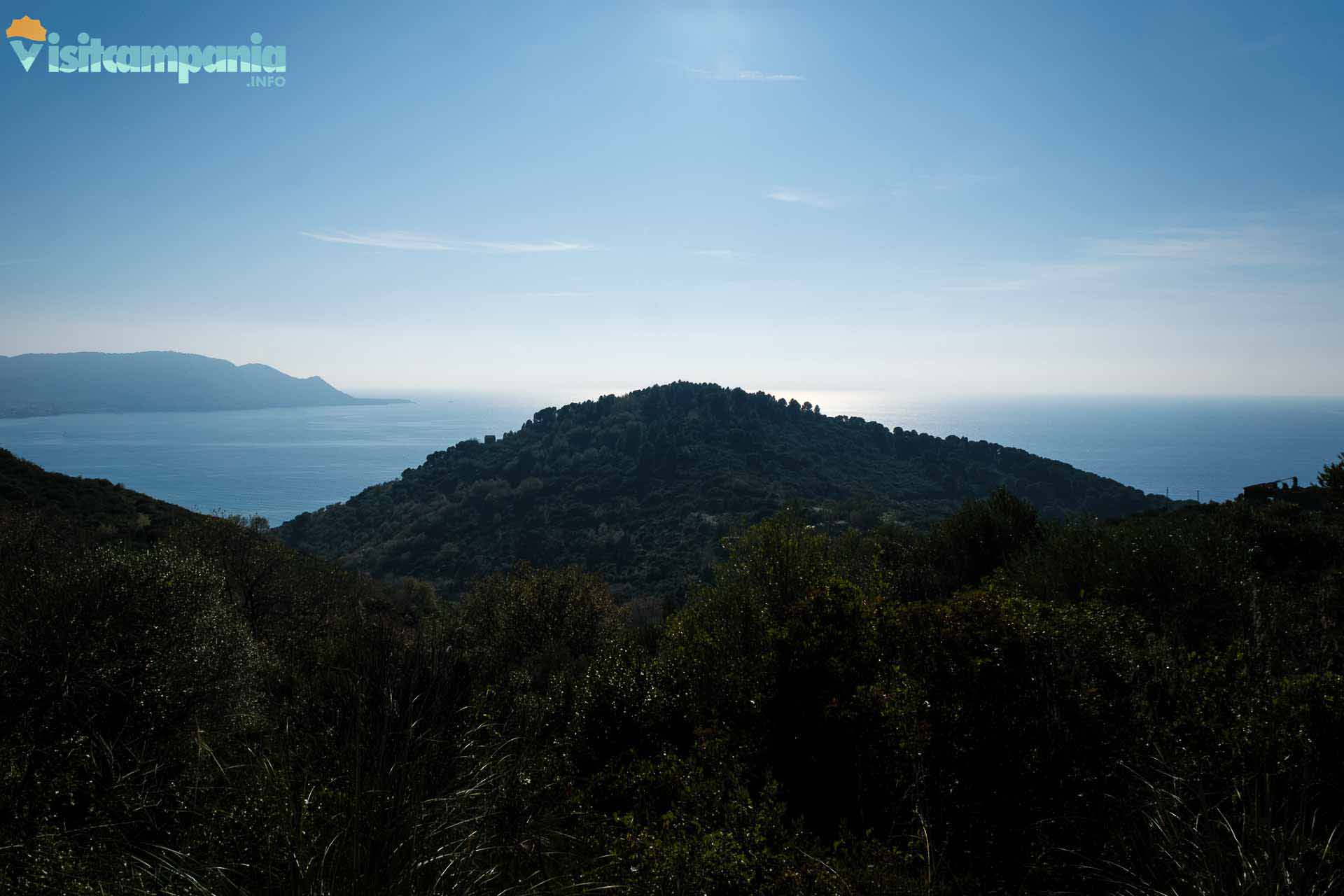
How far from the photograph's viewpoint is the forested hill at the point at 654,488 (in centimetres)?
7125

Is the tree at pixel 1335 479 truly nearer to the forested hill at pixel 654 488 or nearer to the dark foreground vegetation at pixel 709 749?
the dark foreground vegetation at pixel 709 749

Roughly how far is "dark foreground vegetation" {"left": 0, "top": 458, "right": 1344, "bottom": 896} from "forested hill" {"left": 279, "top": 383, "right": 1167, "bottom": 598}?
132 feet

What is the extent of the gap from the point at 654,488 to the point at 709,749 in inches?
3068

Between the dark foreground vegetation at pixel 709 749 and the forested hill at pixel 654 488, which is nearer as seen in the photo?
the dark foreground vegetation at pixel 709 749

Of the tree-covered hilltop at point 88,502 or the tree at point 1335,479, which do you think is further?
the tree-covered hilltop at point 88,502

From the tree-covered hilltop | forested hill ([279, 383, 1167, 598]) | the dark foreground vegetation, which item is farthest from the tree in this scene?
the tree-covered hilltop

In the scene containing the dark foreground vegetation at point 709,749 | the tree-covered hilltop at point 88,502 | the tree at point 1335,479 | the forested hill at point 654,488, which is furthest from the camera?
the forested hill at point 654,488

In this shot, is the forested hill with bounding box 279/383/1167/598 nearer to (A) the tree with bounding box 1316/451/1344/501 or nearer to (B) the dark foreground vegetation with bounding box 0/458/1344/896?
(B) the dark foreground vegetation with bounding box 0/458/1344/896

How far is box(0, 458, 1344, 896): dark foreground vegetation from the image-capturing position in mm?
6004

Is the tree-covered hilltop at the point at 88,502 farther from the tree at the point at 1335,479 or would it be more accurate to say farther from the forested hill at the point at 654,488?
the tree at the point at 1335,479

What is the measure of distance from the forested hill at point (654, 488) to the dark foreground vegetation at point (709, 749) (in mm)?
40337

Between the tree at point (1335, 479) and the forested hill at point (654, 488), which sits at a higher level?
the tree at point (1335, 479)

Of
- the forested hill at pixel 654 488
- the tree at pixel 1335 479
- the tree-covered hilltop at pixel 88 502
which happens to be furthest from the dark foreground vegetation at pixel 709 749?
the forested hill at pixel 654 488

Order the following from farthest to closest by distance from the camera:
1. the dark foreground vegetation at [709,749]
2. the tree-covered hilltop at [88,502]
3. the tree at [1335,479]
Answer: the tree-covered hilltop at [88,502] → the tree at [1335,479] → the dark foreground vegetation at [709,749]
